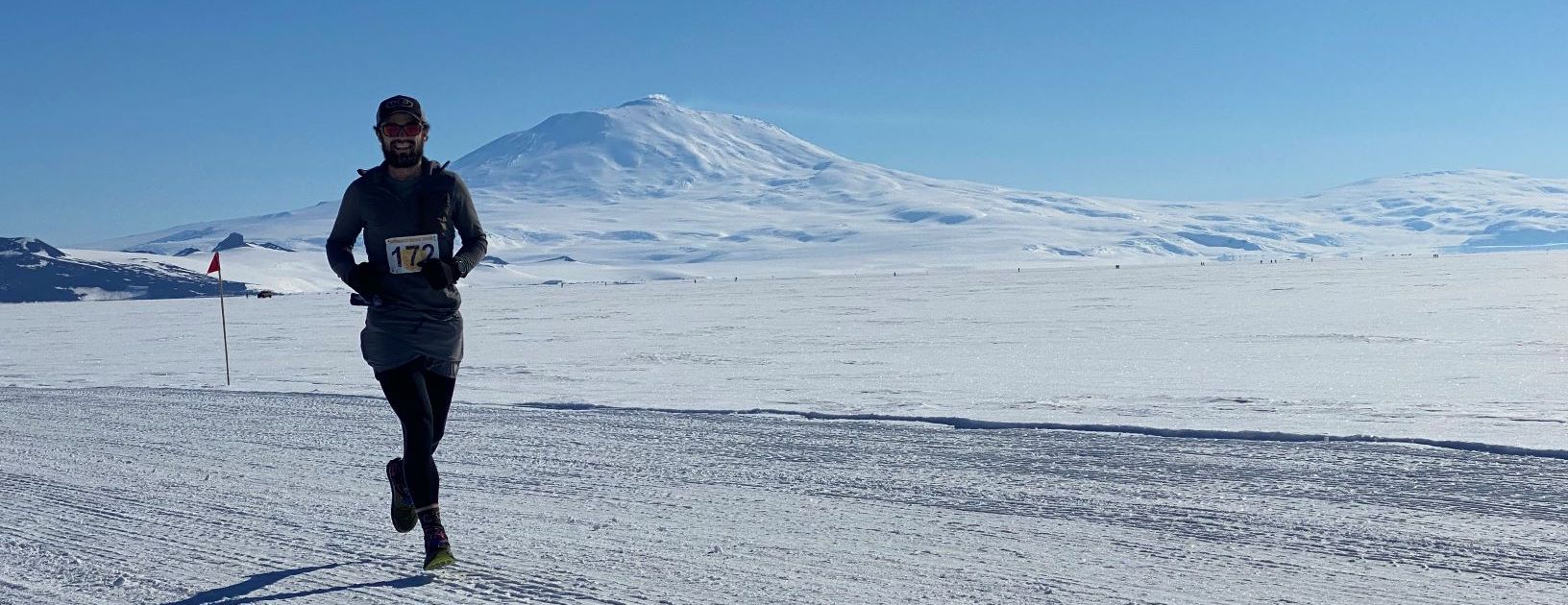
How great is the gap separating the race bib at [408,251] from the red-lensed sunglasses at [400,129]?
0.34 meters

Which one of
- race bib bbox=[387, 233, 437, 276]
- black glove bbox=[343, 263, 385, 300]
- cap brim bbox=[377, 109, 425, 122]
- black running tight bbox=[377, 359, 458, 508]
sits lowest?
black running tight bbox=[377, 359, 458, 508]

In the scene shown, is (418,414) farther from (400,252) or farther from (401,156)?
(401,156)

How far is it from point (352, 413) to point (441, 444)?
207 centimetres

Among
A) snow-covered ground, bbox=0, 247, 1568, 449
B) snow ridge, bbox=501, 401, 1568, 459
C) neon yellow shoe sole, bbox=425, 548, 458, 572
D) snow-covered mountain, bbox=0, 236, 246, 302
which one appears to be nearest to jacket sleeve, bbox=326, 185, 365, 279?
neon yellow shoe sole, bbox=425, 548, 458, 572

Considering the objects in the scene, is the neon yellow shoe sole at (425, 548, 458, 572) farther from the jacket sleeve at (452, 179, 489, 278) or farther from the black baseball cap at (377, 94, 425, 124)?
the black baseball cap at (377, 94, 425, 124)

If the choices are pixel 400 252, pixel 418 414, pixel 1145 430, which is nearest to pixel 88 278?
pixel 1145 430

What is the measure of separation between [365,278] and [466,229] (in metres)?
0.41

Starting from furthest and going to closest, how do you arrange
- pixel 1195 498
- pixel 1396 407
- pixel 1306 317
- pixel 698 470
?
pixel 1306 317 < pixel 1396 407 < pixel 698 470 < pixel 1195 498

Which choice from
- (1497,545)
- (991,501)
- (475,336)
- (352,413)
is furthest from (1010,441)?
(475,336)

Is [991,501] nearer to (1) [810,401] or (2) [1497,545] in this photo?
(2) [1497,545]

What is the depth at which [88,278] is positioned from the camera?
362ft

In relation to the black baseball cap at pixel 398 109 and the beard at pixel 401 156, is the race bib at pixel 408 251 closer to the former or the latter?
the beard at pixel 401 156

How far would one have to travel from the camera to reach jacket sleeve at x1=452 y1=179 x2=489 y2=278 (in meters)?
4.05

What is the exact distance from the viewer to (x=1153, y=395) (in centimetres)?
1007
